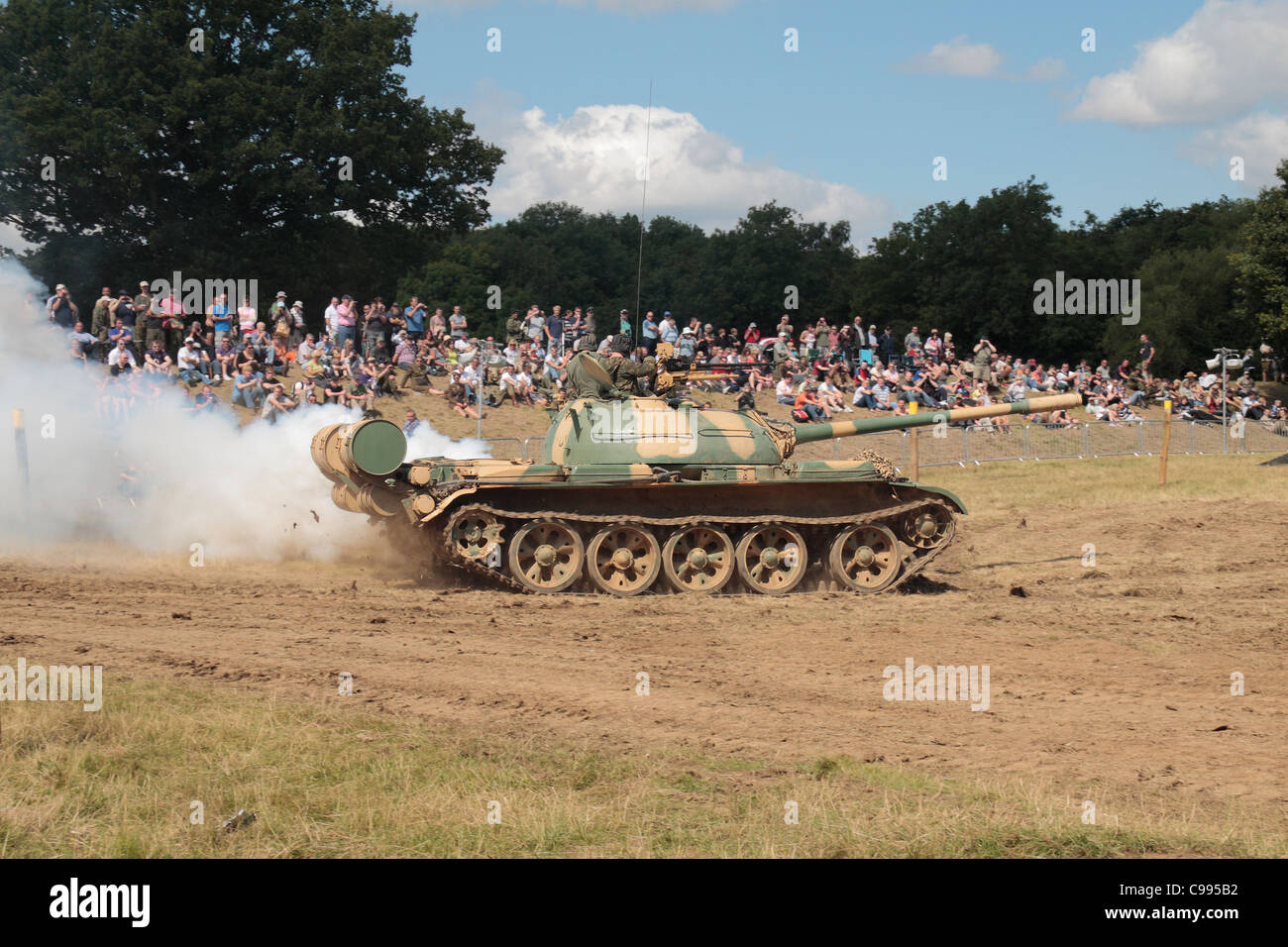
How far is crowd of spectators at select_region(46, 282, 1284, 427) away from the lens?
2408cm

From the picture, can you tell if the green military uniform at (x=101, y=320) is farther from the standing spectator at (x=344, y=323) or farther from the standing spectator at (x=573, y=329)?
the standing spectator at (x=573, y=329)

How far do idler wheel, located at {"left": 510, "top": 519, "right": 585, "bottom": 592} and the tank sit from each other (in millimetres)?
19

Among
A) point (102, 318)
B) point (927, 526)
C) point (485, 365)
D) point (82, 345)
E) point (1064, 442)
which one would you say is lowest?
point (927, 526)

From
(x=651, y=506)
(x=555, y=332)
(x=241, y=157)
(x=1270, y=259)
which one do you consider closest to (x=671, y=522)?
(x=651, y=506)

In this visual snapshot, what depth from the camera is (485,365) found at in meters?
29.8

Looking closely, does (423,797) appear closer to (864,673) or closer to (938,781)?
(938,781)

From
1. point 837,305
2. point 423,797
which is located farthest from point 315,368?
point 837,305

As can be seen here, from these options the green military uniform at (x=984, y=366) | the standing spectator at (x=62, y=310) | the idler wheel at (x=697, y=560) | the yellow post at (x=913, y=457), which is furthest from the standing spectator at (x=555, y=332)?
the idler wheel at (x=697, y=560)

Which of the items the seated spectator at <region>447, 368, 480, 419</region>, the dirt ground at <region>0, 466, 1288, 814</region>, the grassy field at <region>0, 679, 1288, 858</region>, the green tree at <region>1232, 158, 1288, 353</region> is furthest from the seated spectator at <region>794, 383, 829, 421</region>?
the green tree at <region>1232, 158, 1288, 353</region>

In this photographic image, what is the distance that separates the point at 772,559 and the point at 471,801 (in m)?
8.97

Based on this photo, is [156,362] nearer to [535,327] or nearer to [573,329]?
[535,327]

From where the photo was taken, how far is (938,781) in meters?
8.57

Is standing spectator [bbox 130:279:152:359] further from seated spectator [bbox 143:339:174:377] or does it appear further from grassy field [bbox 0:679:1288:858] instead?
grassy field [bbox 0:679:1288:858]
